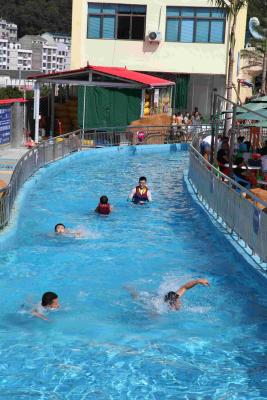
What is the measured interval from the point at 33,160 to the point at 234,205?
9260 millimetres

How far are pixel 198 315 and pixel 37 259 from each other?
4.10 m

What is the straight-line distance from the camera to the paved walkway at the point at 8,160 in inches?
822

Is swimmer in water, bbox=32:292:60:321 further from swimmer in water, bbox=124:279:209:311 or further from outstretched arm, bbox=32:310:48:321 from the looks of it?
swimmer in water, bbox=124:279:209:311

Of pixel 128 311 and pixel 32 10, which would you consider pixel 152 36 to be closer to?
pixel 128 311

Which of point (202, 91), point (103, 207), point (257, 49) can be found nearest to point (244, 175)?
point (103, 207)

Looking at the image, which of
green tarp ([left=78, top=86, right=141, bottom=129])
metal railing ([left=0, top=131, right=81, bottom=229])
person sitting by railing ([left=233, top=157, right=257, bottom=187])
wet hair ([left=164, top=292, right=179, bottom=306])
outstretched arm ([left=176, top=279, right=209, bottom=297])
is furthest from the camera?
green tarp ([left=78, top=86, right=141, bottom=129])

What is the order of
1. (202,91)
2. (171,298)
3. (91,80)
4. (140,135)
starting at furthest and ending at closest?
1. (202,91)
2. (140,135)
3. (91,80)
4. (171,298)

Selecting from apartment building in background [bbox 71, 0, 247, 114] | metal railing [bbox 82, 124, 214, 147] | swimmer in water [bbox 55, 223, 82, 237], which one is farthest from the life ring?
swimmer in water [bbox 55, 223, 82, 237]

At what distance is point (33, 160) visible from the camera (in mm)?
21406

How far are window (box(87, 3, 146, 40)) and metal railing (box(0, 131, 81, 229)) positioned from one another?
16.6 metres

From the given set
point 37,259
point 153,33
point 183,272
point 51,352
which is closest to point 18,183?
point 37,259

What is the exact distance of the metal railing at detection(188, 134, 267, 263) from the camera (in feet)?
38.8

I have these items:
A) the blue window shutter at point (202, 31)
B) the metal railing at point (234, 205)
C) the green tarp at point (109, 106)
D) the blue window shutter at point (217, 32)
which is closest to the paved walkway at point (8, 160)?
the green tarp at point (109, 106)

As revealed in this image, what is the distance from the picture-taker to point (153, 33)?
43.2m
